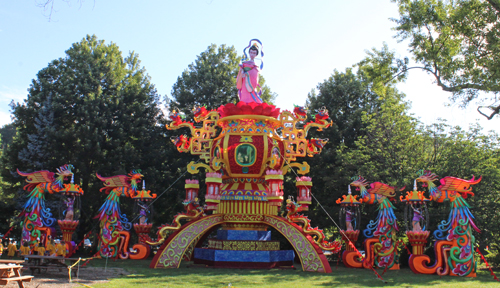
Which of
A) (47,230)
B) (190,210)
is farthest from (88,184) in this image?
(190,210)

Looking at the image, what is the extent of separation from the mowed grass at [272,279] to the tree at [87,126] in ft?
28.4

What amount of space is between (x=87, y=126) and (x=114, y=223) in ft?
22.2

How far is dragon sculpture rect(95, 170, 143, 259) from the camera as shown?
44.1 ft

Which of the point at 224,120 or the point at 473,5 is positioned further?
the point at 224,120

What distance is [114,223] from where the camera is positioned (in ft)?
44.8

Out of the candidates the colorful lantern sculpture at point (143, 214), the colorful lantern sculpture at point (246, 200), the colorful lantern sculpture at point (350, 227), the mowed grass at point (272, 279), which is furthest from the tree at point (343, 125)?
the colorful lantern sculpture at point (143, 214)

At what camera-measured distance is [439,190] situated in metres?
11.4

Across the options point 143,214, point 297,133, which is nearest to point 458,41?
point 297,133

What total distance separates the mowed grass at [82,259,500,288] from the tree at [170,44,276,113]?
11.6 meters

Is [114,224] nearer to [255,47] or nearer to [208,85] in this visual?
[255,47]

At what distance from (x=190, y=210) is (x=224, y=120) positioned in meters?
2.88

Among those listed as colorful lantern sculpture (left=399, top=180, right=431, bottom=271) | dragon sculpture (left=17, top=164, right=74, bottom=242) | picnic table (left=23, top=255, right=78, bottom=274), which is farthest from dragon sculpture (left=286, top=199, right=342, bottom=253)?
dragon sculpture (left=17, top=164, right=74, bottom=242)

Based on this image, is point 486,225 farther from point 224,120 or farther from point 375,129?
point 224,120

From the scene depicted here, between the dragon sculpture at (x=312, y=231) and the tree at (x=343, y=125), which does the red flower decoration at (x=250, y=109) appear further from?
the tree at (x=343, y=125)
